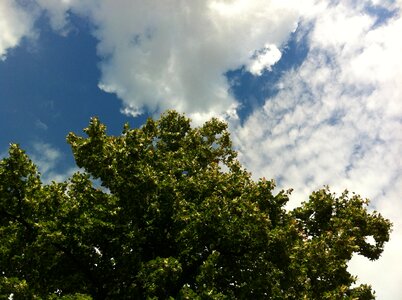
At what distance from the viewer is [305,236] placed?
29828 millimetres

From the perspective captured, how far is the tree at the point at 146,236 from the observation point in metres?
21.6

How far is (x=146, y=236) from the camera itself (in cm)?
2406

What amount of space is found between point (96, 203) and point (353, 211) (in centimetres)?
1945

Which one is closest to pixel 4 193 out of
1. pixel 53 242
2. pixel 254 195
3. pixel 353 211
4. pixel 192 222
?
pixel 53 242

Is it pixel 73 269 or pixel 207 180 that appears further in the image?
pixel 207 180

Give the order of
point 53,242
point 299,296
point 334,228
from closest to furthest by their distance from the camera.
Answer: point 53,242 < point 299,296 < point 334,228

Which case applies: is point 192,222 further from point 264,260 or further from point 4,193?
point 4,193

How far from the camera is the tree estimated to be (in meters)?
21.6

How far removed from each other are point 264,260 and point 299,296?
403 centimetres

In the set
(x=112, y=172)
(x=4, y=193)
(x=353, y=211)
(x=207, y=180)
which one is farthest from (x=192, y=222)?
(x=353, y=211)

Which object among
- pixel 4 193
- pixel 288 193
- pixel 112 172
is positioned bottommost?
pixel 4 193

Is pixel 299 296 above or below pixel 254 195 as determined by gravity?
below

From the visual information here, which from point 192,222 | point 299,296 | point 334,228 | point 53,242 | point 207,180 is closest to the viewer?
point 53,242

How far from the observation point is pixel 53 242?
20.8 m
